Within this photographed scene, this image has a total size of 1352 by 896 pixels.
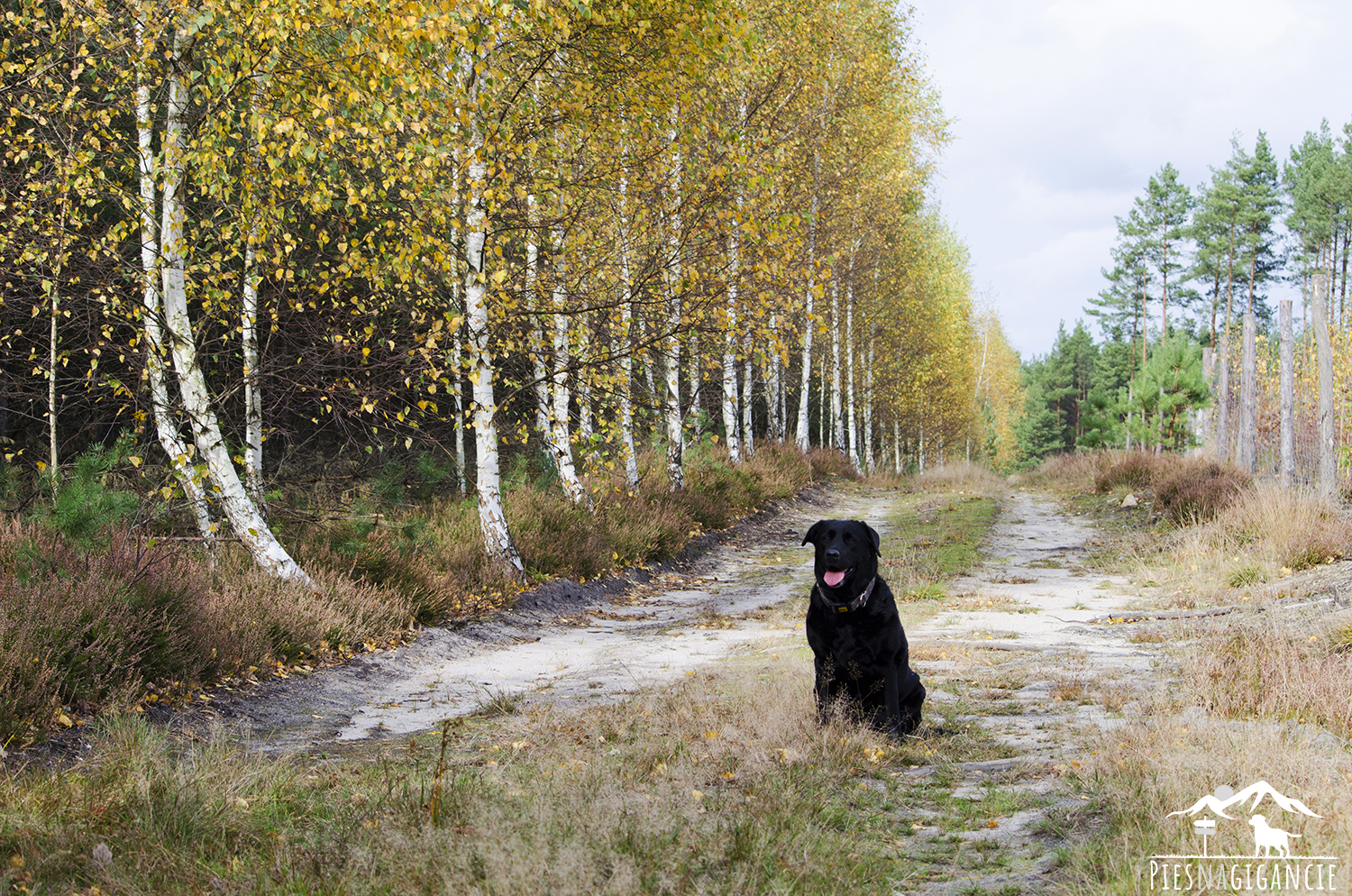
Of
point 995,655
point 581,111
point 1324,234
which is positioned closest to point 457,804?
point 995,655

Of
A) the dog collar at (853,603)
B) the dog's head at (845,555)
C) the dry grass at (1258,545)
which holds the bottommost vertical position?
the dry grass at (1258,545)

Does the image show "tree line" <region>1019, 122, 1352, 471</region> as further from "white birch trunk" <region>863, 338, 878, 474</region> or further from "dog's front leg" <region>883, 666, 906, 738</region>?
"dog's front leg" <region>883, 666, 906, 738</region>

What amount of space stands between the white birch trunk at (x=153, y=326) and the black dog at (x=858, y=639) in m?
5.63

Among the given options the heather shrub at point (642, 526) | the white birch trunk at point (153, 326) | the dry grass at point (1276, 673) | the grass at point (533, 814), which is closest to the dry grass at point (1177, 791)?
the grass at point (533, 814)

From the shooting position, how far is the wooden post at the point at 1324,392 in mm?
12516

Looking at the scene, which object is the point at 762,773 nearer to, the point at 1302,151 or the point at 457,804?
the point at 457,804

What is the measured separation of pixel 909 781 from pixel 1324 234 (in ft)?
172

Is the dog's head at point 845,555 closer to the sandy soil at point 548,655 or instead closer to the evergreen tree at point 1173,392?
the sandy soil at point 548,655

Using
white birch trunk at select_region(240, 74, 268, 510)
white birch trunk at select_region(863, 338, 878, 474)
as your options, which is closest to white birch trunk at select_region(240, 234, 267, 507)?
white birch trunk at select_region(240, 74, 268, 510)

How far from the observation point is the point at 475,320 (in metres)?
10.1

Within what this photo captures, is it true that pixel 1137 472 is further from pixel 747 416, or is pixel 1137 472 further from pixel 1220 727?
pixel 1220 727

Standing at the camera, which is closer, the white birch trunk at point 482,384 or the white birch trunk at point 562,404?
the white birch trunk at point 482,384

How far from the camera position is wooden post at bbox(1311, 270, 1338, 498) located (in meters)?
12.5

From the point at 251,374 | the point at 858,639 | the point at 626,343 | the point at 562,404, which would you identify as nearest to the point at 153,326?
the point at 251,374
